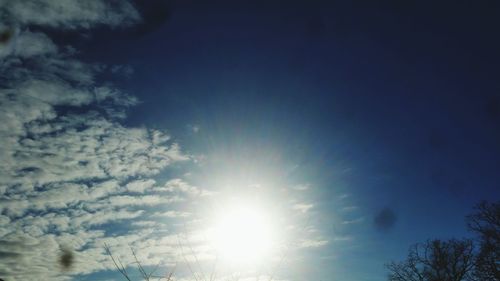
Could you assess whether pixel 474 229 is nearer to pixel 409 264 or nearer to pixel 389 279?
pixel 409 264

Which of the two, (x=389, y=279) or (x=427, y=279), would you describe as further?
(x=389, y=279)

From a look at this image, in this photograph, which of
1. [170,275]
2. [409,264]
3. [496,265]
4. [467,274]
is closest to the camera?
[170,275]

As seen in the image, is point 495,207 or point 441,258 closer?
point 495,207

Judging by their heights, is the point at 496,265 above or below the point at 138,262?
above

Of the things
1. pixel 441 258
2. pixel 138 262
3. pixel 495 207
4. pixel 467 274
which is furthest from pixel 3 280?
pixel 441 258

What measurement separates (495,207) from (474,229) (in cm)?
222

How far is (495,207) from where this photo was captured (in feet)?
78.8

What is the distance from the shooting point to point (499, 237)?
75.3 feet

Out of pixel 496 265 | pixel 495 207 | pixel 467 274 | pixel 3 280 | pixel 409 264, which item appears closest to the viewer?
pixel 3 280

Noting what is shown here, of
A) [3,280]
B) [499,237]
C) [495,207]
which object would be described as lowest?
[3,280]

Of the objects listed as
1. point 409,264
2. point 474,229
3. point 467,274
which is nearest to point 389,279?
point 409,264

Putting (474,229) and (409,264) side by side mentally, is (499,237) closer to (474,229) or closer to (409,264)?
(474,229)

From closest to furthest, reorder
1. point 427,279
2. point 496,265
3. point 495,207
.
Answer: point 496,265 → point 495,207 → point 427,279

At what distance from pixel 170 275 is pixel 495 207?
28.2 metres
